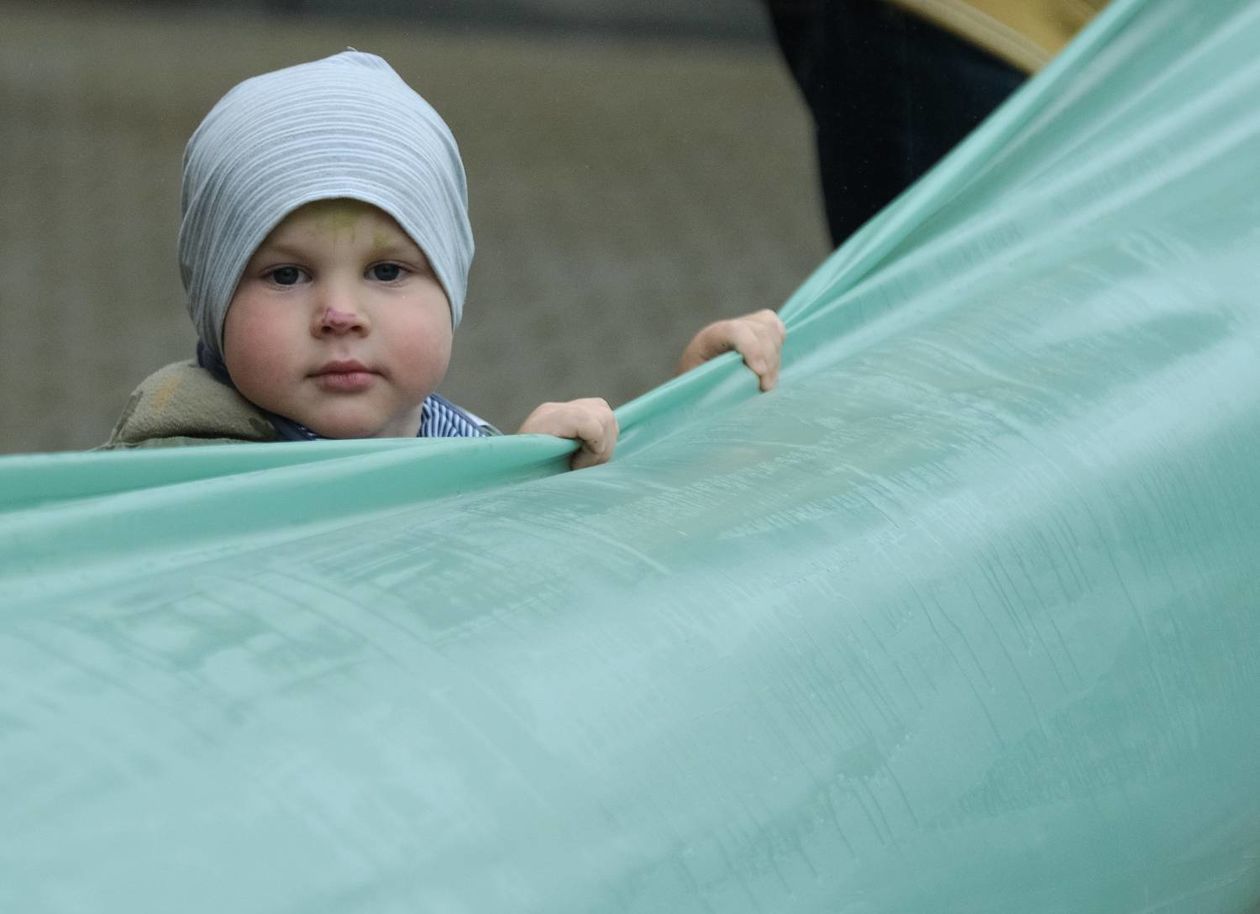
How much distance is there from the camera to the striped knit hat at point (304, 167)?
39.8 inches

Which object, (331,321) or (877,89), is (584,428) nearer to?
(331,321)

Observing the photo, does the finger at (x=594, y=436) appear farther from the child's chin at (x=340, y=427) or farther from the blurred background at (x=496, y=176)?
the blurred background at (x=496, y=176)

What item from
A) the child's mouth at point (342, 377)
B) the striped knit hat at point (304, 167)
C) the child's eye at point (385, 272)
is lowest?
the child's mouth at point (342, 377)

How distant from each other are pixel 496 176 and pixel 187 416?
23.2 inches

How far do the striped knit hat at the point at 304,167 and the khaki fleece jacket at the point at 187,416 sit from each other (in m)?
0.04

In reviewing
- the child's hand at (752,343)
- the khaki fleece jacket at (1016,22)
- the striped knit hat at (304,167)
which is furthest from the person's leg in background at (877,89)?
the striped knit hat at (304,167)

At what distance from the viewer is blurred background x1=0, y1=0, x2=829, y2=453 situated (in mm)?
1684

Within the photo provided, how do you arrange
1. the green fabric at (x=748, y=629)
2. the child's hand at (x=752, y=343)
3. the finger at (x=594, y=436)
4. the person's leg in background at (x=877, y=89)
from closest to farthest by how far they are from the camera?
the green fabric at (x=748, y=629) → the finger at (x=594, y=436) → the child's hand at (x=752, y=343) → the person's leg in background at (x=877, y=89)

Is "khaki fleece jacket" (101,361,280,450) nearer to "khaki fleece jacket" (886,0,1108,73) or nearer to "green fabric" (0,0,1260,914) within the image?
"green fabric" (0,0,1260,914)

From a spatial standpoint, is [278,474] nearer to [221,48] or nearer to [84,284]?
[221,48]

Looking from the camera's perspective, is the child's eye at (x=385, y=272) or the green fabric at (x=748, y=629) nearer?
the green fabric at (x=748, y=629)

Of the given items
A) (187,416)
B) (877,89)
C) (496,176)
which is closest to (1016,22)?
(877,89)

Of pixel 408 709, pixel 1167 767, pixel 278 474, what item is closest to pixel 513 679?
pixel 408 709

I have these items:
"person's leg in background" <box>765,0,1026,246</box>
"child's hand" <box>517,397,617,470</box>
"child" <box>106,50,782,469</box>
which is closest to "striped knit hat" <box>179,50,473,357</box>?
"child" <box>106,50,782,469</box>
